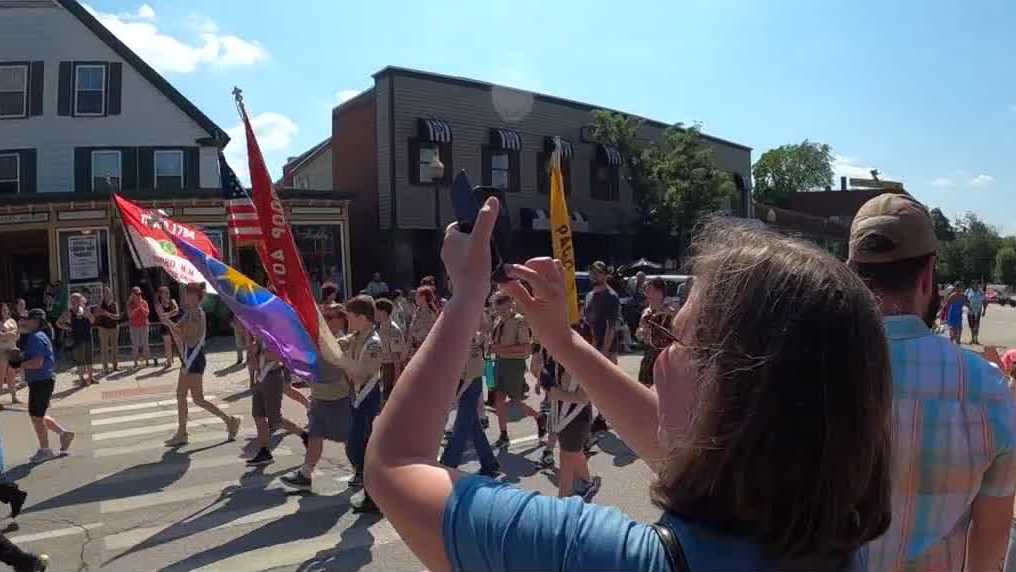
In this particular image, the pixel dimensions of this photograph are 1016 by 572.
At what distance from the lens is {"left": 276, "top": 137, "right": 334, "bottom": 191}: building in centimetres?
3366

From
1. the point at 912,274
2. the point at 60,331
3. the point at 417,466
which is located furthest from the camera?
the point at 60,331

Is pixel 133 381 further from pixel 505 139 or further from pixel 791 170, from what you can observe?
pixel 791 170

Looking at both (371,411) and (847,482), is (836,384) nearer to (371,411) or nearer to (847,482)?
(847,482)

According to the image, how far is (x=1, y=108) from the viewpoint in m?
24.0

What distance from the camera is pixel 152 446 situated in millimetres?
9320

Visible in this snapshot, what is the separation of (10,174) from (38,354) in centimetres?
1925

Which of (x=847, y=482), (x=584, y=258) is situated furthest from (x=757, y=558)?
(x=584, y=258)

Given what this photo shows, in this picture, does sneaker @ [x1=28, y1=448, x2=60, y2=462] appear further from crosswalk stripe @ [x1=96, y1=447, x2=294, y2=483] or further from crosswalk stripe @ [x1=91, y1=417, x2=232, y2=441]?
crosswalk stripe @ [x1=96, y1=447, x2=294, y2=483]

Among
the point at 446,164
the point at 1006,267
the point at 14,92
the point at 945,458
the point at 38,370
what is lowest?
the point at 38,370

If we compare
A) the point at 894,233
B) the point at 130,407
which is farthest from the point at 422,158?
the point at 894,233

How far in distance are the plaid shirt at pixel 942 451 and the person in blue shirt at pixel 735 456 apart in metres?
0.60

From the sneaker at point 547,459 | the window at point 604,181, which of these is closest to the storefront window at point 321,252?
the window at point 604,181

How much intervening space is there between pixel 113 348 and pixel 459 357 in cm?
1725

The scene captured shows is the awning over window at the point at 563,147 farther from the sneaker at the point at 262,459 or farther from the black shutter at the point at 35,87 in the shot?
the sneaker at the point at 262,459
